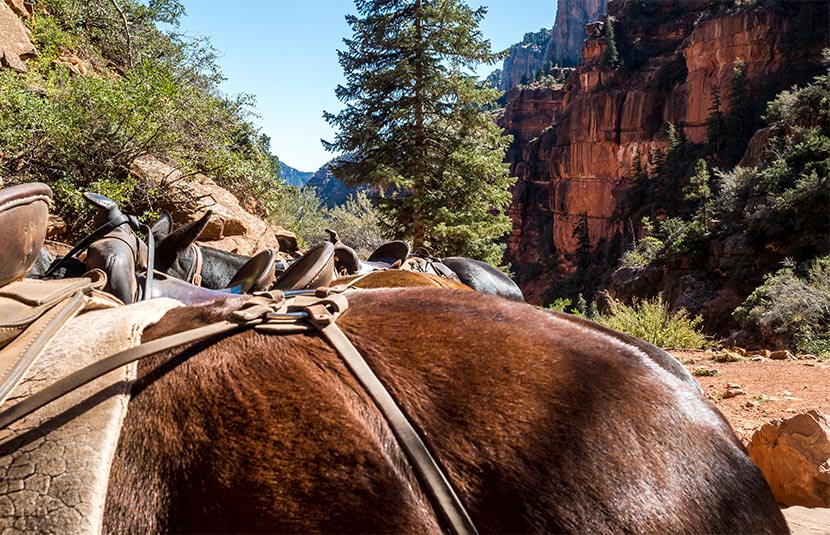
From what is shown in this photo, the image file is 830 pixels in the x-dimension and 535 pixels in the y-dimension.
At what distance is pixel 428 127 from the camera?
40.3ft

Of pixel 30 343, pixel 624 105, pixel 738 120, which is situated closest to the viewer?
pixel 30 343

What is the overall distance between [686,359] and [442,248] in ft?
20.0

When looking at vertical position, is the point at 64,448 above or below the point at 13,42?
below

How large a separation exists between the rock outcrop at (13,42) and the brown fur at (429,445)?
25.4 feet

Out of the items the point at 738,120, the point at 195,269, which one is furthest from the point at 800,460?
the point at 738,120

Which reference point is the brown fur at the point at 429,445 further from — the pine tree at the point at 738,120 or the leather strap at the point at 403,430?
the pine tree at the point at 738,120

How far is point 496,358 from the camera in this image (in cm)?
101

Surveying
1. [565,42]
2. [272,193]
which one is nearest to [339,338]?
[272,193]

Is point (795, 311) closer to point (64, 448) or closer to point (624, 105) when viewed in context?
point (64, 448)

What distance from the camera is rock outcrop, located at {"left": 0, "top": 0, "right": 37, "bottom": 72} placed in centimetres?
636

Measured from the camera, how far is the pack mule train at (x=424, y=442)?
873mm

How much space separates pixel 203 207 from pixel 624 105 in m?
45.1

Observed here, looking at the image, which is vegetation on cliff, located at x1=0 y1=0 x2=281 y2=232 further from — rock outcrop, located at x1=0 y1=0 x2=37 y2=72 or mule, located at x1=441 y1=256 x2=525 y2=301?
mule, located at x1=441 y1=256 x2=525 y2=301

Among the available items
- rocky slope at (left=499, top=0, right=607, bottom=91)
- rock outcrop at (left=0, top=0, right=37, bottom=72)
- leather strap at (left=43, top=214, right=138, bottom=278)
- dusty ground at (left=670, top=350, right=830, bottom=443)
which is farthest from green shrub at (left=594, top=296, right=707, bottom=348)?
rocky slope at (left=499, top=0, right=607, bottom=91)
